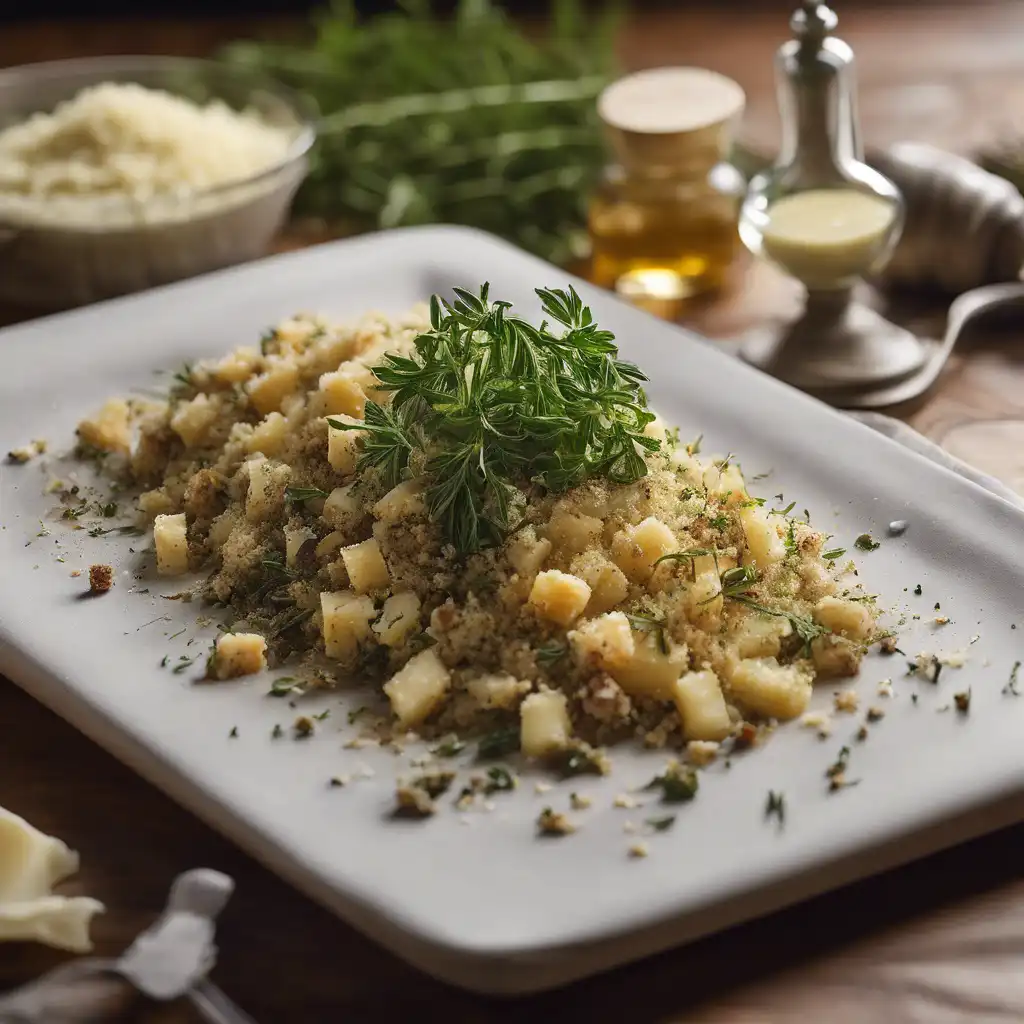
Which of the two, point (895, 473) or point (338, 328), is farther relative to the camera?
point (338, 328)

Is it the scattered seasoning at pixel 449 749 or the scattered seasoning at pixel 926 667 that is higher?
the scattered seasoning at pixel 449 749

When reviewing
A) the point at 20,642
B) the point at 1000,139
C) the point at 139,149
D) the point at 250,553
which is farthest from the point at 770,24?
the point at 20,642

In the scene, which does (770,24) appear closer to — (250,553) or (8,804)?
(250,553)

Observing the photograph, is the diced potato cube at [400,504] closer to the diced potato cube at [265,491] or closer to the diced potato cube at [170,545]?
the diced potato cube at [265,491]

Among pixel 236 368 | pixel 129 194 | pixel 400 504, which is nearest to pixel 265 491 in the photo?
pixel 400 504

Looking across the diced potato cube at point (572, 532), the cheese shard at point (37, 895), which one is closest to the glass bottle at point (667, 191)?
the diced potato cube at point (572, 532)

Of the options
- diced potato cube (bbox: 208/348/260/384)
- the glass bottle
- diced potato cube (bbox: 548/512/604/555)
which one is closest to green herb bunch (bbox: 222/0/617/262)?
the glass bottle

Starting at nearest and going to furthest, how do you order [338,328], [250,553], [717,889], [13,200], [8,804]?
[717,889] < [8,804] < [250,553] < [338,328] < [13,200]
